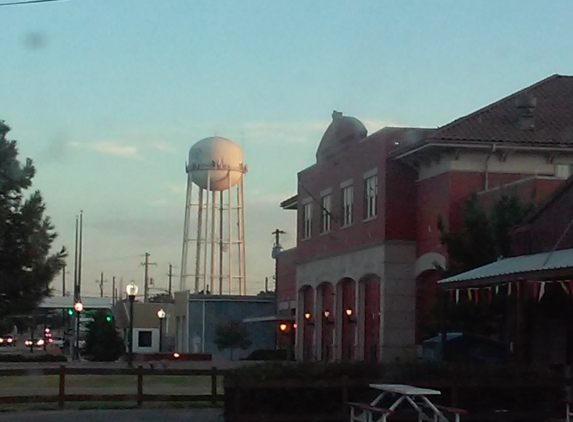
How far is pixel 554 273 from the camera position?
65.3 feet

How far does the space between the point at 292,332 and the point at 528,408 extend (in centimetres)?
4044

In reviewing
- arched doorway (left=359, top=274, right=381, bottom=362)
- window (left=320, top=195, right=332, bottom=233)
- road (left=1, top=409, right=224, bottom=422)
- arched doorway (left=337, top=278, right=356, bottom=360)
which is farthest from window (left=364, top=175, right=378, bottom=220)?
road (left=1, top=409, right=224, bottom=422)

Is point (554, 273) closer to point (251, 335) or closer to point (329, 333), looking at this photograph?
point (329, 333)

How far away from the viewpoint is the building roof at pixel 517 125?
39469mm

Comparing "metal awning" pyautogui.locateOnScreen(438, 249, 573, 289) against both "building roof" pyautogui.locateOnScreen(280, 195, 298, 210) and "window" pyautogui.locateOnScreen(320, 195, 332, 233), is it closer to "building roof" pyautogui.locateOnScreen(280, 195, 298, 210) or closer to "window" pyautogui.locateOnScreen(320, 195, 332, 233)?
"window" pyautogui.locateOnScreen(320, 195, 332, 233)

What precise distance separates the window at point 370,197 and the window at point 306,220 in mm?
8391

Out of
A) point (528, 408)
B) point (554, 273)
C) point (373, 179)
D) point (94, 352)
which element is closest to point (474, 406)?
point (528, 408)

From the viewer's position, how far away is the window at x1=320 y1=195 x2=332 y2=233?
50.4 m

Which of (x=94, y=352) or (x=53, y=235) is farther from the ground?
(x=53, y=235)

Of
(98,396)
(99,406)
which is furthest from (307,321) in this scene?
(98,396)

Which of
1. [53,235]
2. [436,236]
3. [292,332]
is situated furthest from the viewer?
[292,332]

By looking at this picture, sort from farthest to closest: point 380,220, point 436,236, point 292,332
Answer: point 292,332
point 380,220
point 436,236

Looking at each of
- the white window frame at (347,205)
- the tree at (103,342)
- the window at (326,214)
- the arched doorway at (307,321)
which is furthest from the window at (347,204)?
the tree at (103,342)

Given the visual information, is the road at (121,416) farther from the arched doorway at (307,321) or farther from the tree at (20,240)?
the arched doorway at (307,321)
